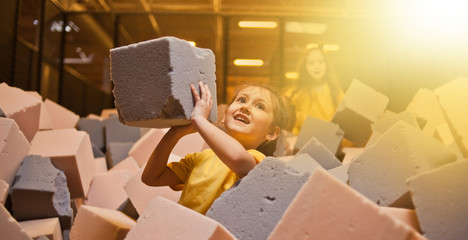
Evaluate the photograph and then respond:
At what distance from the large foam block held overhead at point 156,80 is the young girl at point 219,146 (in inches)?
2.3

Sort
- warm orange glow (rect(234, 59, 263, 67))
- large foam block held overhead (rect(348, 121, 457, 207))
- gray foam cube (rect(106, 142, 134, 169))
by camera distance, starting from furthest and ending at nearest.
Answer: warm orange glow (rect(234, 59, 263, 67))
gray foam cube (rect(106, 142, 134, 169))
large foam block held overhead (rect(348, 121, 457, 207))

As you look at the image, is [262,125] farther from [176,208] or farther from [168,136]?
[176,208]

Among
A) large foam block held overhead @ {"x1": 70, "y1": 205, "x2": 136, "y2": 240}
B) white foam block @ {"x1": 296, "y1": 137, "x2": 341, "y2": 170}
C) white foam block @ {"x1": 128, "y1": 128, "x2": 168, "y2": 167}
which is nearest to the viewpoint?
large foam block held overhead @ {"x1": 70, "y1": 205, "x2": 136, "y2": 240}

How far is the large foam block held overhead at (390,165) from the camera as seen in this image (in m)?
1.51

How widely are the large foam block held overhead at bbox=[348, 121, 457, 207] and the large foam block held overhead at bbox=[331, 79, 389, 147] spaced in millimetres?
1234

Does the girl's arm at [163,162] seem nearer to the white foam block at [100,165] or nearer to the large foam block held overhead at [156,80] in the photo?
the large foam block held overhead at [156,80]

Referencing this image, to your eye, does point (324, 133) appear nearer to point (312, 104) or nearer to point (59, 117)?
point (312, 104)

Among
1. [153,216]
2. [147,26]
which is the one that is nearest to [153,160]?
[153,216]

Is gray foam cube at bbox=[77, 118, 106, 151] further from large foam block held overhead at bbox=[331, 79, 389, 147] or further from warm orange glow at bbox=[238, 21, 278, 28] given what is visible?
warm orange glow at bbox=[238, 21, 278, 28]

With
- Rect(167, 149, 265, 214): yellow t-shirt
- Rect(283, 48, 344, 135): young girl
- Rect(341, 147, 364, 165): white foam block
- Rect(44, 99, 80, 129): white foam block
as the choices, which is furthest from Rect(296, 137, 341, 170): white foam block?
Rect(44, 99, 80, 129): white foam block

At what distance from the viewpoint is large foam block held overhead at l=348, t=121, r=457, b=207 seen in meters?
1.51

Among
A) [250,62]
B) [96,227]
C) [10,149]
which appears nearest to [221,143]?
[96,227]

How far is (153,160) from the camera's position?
1691 mm

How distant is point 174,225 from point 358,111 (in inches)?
75.0
